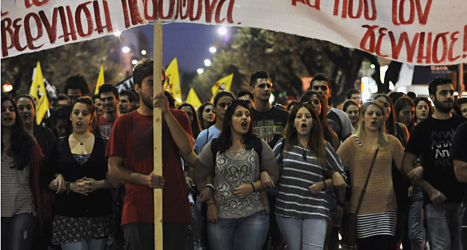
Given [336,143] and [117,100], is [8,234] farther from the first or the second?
[336,143]

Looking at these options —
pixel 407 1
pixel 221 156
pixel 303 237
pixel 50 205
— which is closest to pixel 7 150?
pixel 50 205

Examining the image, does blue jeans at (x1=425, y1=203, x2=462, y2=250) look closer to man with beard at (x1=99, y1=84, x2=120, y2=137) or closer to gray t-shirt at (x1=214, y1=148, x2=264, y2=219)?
gray t-shirt at (x1=214, y1=148, x2=264, y2=219)

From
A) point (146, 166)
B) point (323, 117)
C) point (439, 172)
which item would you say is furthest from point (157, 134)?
point (439, 172)

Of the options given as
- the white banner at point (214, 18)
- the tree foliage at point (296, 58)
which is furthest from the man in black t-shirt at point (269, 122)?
the tree foliage at point (296, 58)

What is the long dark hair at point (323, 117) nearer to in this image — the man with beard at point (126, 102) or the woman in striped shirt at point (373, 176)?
the woman in striped shirt at point (373, 176)

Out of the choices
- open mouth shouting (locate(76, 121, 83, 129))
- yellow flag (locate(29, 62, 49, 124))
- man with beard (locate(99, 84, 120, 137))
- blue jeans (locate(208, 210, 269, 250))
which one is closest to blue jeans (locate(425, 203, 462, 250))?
blue jeans (locate(208, 210, 269, 250))

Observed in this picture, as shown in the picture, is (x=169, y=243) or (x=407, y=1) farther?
(x=169, y=243)

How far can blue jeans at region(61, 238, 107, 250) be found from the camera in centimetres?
619

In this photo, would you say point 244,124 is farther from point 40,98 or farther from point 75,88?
point 40,98

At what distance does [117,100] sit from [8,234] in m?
2.98

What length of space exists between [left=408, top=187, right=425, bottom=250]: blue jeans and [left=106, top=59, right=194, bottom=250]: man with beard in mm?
3583

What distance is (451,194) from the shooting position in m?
6.80

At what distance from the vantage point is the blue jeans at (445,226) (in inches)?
267

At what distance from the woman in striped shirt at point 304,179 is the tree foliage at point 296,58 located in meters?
14.2
